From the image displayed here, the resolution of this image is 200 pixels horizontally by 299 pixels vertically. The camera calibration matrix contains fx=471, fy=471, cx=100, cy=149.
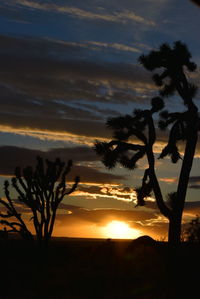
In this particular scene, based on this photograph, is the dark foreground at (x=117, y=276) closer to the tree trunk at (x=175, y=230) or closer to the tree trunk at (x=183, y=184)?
the tree trunk at (x=175, y=230)

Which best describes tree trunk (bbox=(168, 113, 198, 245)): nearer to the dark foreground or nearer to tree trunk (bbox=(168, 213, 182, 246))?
tree trunk (bbox=(168, 213, 182, 246))

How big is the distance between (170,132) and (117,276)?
16.2 feet

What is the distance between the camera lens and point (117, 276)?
1016 cm

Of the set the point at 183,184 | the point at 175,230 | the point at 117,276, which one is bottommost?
the point at 117,276

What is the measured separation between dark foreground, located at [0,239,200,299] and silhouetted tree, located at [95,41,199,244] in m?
1.49

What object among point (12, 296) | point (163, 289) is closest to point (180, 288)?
point (163, 289)

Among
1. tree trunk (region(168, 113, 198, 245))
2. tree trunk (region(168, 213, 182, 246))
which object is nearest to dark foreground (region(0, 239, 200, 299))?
tree trunk (region(168, 213, 182, 246))

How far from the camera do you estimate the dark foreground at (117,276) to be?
902 centimetres

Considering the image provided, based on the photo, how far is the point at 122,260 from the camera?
1088 centimetres

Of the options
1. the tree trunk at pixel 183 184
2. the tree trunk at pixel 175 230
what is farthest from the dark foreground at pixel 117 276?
the tree trunk at pixel 183 184

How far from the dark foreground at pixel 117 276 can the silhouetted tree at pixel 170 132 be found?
4.89 feet

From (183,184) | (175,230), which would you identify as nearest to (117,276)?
(175,230)

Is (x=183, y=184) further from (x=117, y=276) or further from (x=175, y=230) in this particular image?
(x=117, y=276)

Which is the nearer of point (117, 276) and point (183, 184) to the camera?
point (117, 276)
